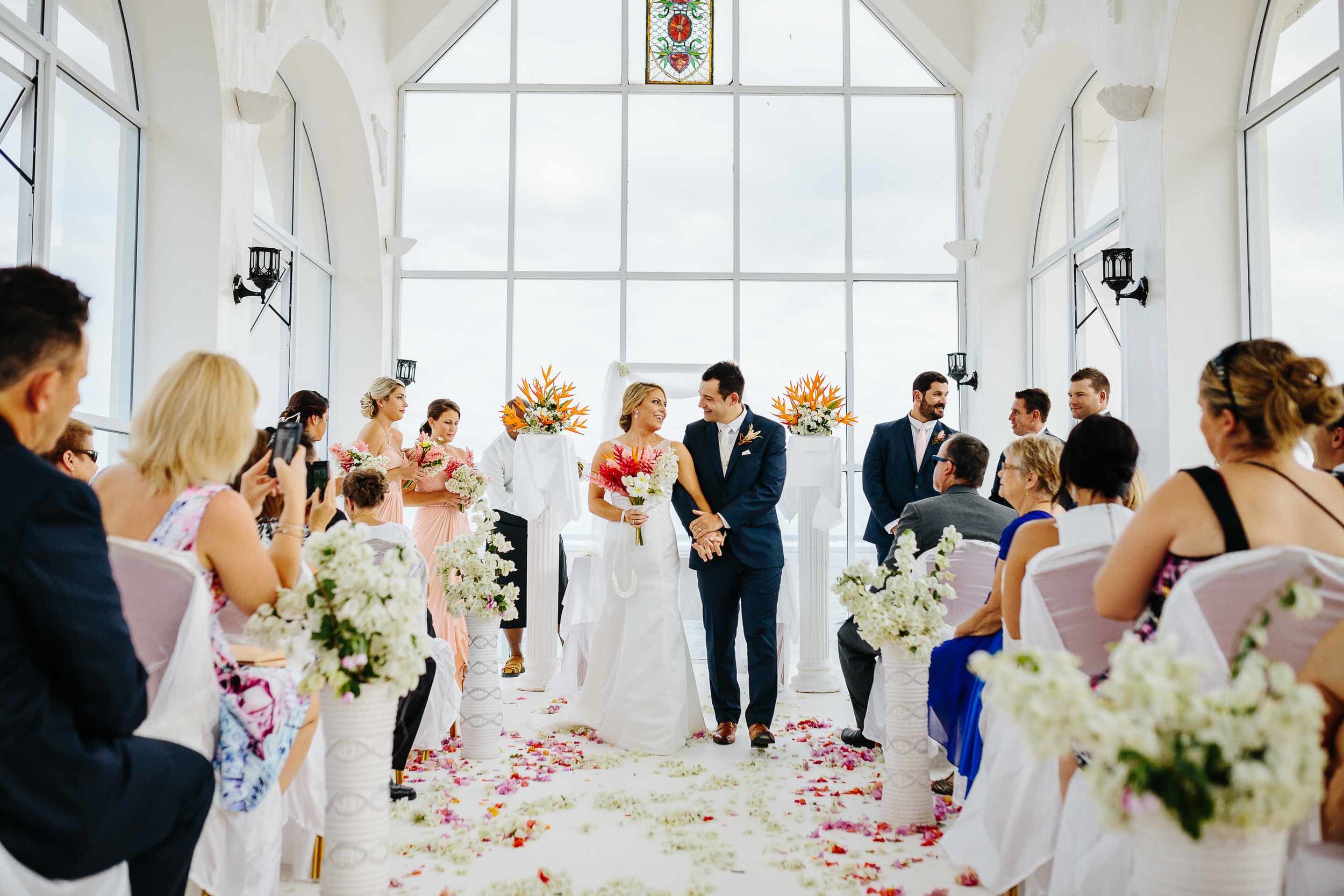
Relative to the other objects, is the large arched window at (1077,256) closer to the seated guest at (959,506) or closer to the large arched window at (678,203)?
the large arched window at (678,203)

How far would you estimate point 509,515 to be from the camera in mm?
7000

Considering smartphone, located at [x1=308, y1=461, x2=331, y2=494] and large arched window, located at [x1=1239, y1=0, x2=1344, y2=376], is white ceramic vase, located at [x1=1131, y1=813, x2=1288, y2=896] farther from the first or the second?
large arched window, located at [x1=1239, y1=0, x2=1344, y2=376]

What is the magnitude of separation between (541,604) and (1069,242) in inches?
209

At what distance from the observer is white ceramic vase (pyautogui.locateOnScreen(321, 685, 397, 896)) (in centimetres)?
236

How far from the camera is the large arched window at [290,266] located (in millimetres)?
7887

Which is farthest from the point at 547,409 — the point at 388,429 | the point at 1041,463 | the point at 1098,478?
the point at 1098,478

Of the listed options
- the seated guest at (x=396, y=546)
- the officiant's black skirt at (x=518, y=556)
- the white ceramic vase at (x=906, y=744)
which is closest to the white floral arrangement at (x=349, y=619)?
the seated guest at (x=396, y=546)

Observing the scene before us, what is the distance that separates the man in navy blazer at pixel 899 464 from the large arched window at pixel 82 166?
4.20 metres

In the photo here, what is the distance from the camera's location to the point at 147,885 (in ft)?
6.24

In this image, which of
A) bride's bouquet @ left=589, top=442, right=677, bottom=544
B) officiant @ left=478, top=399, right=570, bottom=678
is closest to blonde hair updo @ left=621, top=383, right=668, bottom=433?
bride's bouquet @ left=589, top=442, right=677, bottom=544

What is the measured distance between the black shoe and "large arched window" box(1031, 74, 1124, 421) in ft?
12.6

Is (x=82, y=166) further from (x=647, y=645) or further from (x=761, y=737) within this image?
(x=761, y=737)

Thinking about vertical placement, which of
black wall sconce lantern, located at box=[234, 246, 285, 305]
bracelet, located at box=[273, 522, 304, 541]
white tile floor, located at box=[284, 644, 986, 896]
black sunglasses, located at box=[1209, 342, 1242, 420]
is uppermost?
black wall sconce lantern, located at box=[234, 246, 285, 305]

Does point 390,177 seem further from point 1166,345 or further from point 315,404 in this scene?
point 1166,345
